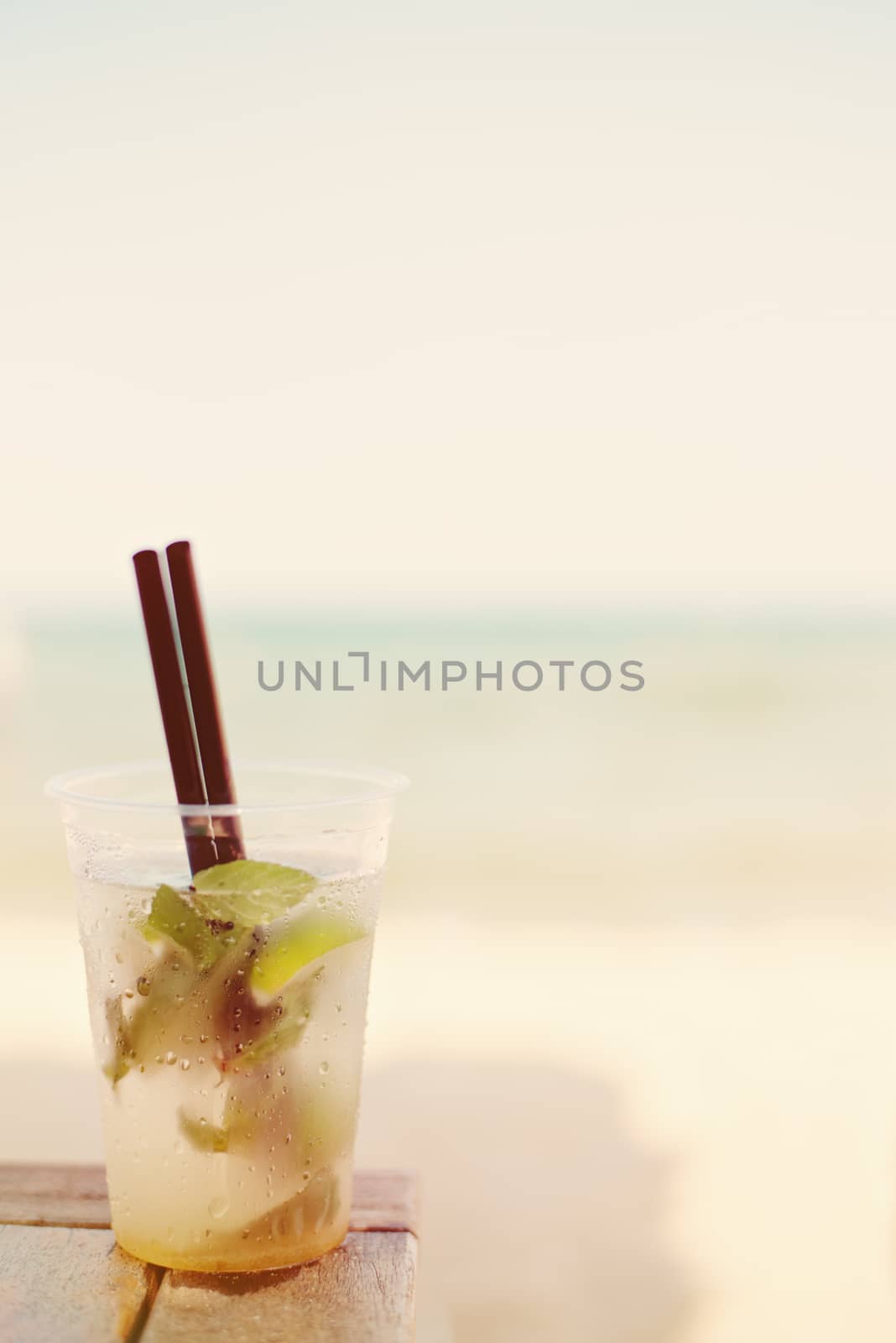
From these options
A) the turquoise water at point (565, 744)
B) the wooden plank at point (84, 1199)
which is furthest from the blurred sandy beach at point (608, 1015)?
the wooden plank at point (84, 1199)

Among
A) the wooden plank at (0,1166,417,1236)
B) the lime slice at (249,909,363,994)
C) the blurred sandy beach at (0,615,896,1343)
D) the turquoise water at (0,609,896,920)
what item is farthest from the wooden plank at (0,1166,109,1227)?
the turquoise water at (0,609,896,920)

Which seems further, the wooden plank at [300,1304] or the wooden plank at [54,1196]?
the wooden plank at [54,1196]

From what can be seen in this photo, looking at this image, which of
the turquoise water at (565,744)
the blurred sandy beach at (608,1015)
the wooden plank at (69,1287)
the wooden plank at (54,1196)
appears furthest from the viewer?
the turquoise water at (565,744)

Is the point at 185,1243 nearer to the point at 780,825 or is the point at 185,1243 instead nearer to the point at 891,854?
the point at 891,854

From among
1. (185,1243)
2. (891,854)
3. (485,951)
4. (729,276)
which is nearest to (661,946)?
(485,951)

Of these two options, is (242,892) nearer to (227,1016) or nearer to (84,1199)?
(227,1016)

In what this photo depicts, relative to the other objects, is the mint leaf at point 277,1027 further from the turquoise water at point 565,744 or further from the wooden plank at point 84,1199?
the turquoise water at point 565,744

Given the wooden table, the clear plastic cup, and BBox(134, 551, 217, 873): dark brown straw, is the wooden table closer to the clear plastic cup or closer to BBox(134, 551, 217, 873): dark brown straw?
the clear plastic cup
